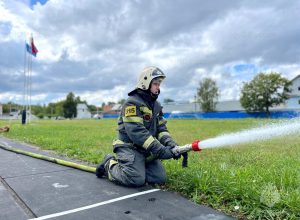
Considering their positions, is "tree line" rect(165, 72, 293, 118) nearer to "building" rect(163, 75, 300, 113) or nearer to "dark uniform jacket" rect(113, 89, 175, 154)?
"building" rect(163, 75, 300, 113)

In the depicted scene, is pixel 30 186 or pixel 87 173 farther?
pixel 87 173

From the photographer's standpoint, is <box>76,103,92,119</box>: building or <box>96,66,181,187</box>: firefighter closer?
<box>96,66,181,187</box>: firefighter

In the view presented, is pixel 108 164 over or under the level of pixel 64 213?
over

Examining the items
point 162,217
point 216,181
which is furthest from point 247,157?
point 162,217

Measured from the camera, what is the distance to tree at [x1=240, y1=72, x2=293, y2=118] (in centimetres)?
4428

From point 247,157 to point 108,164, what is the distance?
3.42 m

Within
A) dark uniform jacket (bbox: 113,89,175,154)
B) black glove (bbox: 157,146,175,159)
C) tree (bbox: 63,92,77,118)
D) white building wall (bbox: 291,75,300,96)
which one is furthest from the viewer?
tree (bbox: 63,92,77,118)

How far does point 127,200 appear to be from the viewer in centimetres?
301

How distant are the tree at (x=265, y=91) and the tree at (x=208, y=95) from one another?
1193 centimetres

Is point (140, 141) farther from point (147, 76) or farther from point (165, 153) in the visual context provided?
point (147, 76)

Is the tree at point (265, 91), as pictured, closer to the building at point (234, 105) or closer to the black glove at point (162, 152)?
the building at point (234, 105)

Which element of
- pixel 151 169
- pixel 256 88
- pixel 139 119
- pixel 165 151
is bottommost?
pixel 151 169

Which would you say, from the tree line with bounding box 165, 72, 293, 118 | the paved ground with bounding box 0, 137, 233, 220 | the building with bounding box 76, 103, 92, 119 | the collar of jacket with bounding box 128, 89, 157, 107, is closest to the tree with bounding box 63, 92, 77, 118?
the building with bounding box 76, 103, 92, 119

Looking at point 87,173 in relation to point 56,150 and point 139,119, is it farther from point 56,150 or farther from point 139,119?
point 56,150
